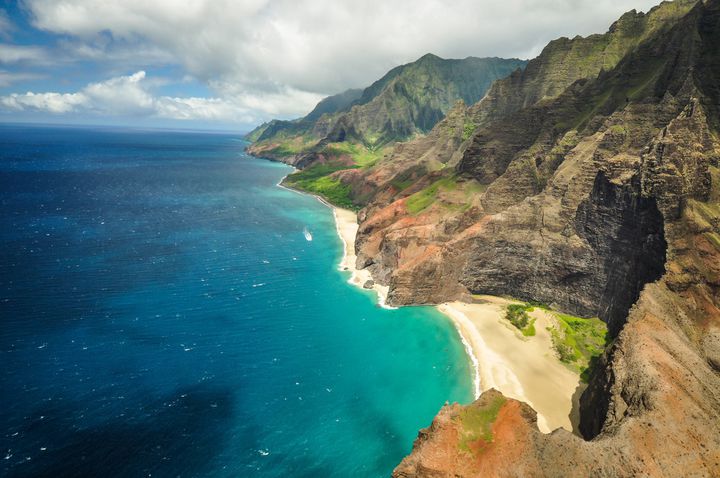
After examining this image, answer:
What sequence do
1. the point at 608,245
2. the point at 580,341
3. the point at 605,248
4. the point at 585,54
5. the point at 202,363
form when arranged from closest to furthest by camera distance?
the point at 202,363 → the point at 580,341 → the point at 608,245 → the point at 605,248 → the point at 585,54

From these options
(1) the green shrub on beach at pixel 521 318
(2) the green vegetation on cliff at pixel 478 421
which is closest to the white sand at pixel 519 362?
(1) the green shrub on beach at pixel 521 318

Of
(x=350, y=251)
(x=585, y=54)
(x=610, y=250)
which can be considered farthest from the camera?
(x=585, y=54)

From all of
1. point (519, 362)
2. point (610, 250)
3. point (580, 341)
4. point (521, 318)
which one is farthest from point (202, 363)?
point (610, 250)

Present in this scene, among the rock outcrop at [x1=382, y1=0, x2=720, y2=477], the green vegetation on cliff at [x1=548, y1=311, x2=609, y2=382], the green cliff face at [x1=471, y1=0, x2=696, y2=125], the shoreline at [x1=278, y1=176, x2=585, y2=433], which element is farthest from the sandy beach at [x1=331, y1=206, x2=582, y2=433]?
A: the green cliff face at [x1=471, y1=0, x2=696, y2=125]

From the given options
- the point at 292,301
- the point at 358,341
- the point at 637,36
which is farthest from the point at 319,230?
the point at 637,36

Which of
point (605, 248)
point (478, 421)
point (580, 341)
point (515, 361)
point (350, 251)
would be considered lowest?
point (515, 361)

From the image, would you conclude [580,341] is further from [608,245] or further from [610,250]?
[608,245]

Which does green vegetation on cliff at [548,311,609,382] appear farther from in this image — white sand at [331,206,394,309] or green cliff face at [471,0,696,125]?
green cliff face at [471,0,696,125]

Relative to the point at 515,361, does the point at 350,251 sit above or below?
above

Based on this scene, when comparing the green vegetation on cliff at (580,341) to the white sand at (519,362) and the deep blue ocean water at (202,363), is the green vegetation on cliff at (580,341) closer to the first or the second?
the white sand at (519,362)
